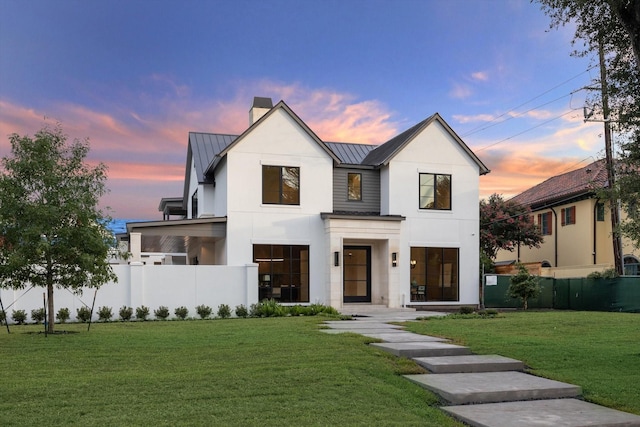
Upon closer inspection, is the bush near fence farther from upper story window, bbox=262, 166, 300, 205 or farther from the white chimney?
the white chimney

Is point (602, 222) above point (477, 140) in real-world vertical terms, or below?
below

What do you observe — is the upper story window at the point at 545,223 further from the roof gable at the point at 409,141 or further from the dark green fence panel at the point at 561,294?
the roof gable at the point at 409,141

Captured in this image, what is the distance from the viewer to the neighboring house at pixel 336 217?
22.5 meters

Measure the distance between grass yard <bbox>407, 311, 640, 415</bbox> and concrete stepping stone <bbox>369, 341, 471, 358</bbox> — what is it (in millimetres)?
464

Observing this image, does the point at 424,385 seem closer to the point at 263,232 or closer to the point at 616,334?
the point at 616,334

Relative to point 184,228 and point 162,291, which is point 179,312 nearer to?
point 162,291

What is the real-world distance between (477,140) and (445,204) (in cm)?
937

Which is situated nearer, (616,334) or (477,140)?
(616,334)

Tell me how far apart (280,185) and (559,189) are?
22096 mm

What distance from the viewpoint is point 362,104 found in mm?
22281

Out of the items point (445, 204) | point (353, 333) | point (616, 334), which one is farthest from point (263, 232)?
point (616, 334)

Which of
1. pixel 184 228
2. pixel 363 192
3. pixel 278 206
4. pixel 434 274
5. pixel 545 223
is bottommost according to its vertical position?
pixel 434 274

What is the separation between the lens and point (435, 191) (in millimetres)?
24812

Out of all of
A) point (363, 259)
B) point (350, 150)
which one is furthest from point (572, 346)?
point (350, 150)
